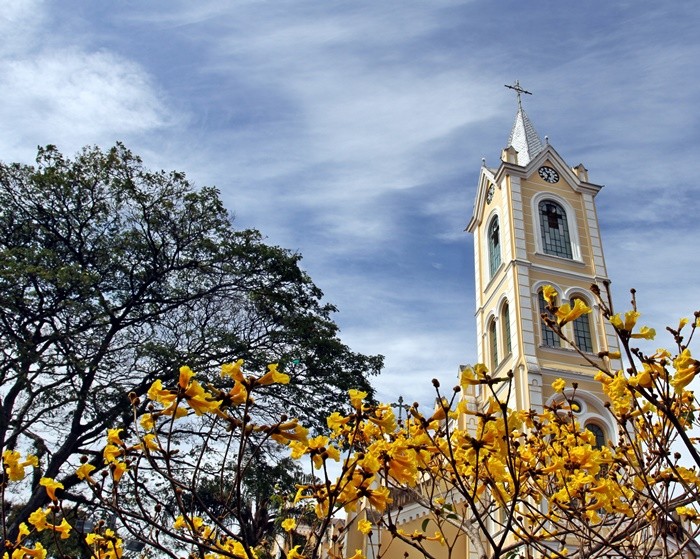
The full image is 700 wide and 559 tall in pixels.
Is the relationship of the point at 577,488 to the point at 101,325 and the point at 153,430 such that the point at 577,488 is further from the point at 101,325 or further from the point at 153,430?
the point at 101,325

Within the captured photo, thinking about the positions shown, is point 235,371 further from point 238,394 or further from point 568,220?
point 568,220

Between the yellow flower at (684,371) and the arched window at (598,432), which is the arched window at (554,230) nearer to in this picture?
the arched window at (598,432)

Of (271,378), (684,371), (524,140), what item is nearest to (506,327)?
(524,140)

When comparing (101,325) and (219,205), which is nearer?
(101,325)

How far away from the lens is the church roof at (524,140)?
18.8 metres

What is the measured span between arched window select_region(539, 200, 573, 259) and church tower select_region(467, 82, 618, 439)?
0.10 feet

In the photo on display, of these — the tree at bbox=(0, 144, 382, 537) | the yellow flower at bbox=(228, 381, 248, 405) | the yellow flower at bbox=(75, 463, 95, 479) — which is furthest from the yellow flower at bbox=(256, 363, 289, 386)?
the tree at bbox=(0, 144, 382, 537)

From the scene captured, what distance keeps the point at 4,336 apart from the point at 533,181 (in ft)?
47.0

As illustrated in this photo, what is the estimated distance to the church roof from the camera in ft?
61.6

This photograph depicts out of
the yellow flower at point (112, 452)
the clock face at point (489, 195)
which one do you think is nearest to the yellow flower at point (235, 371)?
the yellow flower at point (112, 452)

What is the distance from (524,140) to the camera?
19.4 meters

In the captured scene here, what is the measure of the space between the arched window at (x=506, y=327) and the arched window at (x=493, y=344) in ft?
2.08

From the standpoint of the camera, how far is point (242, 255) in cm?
1118

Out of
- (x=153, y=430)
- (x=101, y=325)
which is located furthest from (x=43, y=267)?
(x=153, y=430)
